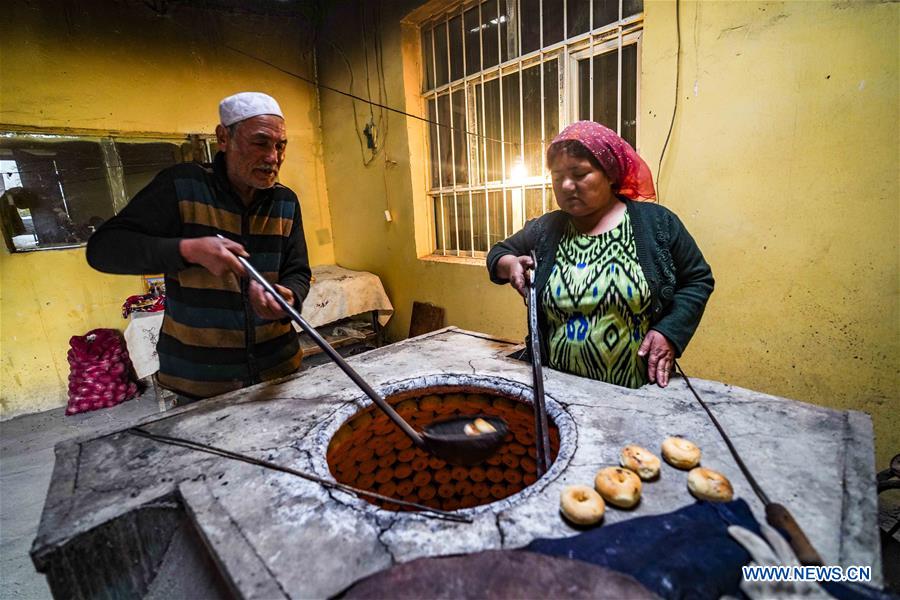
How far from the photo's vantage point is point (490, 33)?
4262 mm

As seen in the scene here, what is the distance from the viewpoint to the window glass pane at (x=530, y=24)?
150 inches

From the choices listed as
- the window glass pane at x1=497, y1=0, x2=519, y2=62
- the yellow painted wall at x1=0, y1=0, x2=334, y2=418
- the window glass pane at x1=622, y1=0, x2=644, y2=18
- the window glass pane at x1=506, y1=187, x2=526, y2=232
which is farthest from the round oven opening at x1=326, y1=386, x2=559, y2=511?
the yellow painted wall at x1=0, y1=0, x2=334, y2=418

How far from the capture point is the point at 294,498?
3.92ft

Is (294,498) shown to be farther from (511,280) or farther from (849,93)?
(849,93)

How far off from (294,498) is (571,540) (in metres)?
0.77

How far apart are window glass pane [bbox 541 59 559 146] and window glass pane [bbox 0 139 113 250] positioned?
496 cm

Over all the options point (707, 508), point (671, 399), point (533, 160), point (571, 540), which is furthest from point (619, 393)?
point (533, 160)

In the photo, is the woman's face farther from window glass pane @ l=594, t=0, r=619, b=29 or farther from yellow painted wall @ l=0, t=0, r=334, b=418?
yellow painted wall @ l=0, t=0, r=334, b=418

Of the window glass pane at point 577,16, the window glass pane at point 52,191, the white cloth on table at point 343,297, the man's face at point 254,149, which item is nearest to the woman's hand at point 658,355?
the man's face at point 254,149

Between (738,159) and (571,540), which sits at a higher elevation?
(738,159)

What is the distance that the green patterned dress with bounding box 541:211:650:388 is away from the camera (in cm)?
178

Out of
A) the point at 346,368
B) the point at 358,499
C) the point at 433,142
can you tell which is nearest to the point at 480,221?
the point at 433,142

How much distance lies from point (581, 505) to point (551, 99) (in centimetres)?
379

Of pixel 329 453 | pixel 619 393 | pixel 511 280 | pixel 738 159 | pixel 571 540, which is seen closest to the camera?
pixel 571 540
